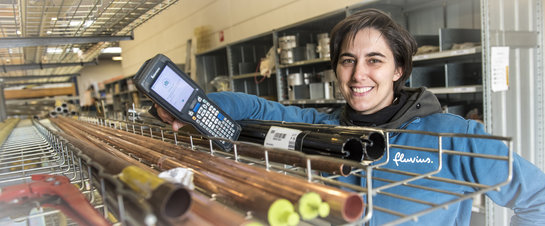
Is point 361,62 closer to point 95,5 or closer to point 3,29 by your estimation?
point 95,5

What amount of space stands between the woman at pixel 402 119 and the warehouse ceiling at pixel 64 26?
412 mm

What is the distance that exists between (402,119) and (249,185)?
0.75 meters

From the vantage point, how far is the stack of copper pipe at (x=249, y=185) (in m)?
0.37

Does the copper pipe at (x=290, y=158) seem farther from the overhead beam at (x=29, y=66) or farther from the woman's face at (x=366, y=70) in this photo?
the woman's face at (x=366, y=70)

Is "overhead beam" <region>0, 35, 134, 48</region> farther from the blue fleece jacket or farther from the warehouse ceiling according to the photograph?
the blue fleece jacket

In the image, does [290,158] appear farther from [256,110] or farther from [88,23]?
[256,110]

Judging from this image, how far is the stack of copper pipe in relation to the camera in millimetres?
372

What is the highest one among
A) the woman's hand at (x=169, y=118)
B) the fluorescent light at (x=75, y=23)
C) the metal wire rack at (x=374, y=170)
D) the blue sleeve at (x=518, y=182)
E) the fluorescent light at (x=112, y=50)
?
the fluorescent light at (x=75, y=23)

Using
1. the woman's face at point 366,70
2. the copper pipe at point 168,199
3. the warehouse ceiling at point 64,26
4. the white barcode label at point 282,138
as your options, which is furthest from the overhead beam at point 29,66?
the woman's face at point 366,70

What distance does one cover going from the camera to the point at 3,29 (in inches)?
23.9

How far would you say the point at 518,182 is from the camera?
968mm

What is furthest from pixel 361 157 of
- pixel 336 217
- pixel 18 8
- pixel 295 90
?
pixel 295 90

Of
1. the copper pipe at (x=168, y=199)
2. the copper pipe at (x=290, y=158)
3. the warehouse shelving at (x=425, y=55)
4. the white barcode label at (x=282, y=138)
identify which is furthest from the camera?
the warehouse shelving at (x=425, y=55)

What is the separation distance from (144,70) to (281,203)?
32 centimetres
